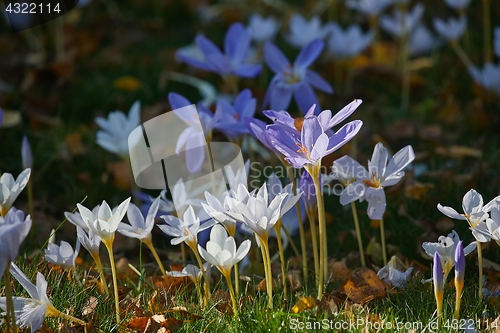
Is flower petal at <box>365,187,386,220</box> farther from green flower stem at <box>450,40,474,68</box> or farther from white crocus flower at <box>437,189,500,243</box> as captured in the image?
green flower stem at <box>450,40,474,68</box>

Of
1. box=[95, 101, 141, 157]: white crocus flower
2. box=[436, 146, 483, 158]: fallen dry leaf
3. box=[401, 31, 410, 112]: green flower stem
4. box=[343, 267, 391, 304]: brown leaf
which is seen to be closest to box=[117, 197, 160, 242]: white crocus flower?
box=[343, 267, 391, 304]: brown leaf

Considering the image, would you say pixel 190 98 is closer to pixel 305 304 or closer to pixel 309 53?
pixel 309 53

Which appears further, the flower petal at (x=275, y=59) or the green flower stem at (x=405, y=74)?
the green flower stem at (x=405, y=74)

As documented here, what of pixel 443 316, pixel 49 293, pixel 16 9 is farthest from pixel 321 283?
pixel 16 9

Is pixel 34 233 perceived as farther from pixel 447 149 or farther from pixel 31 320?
pixel 447 149

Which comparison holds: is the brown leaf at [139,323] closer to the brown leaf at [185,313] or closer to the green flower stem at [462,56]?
the brown leaf at [185,313]

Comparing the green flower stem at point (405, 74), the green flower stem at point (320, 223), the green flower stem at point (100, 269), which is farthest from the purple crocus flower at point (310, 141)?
the green flower stem at point (405, 74)
